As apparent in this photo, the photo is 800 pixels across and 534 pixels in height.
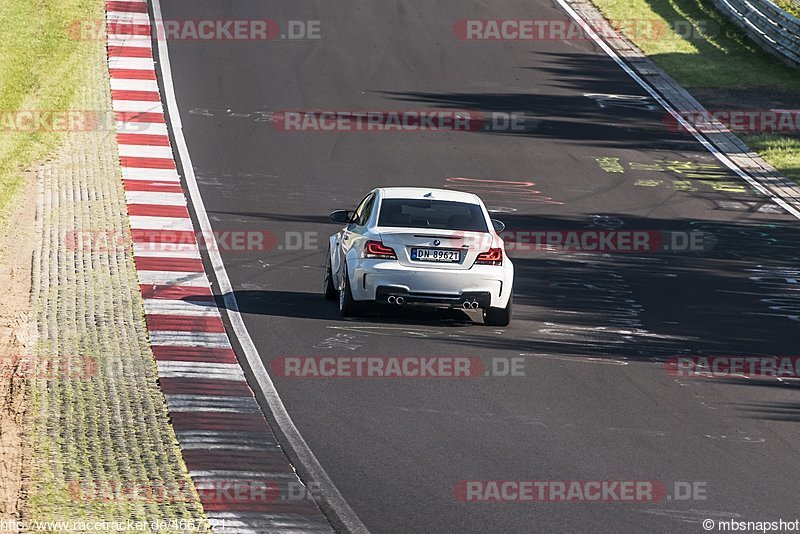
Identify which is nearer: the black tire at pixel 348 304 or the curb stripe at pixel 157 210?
the black tire at pixel 348 304

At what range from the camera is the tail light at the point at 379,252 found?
14.1 meters

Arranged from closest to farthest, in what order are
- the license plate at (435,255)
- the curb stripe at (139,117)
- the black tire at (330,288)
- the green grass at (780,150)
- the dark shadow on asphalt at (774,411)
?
1. the dark shadow on asphalt at (774,411)
2. the license plate at (435,255)
3. the black tire at (330,288)
4. the curb stripe at (139,117)
5. the green grass at (780,150)

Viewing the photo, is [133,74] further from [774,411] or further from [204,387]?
[774,411]

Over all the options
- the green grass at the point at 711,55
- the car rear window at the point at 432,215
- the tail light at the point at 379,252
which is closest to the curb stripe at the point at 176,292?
the tail light at the point at 379,252

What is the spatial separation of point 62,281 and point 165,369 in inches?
139

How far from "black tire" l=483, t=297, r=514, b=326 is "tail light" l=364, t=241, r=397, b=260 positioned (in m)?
1.23

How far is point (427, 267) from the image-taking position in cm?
1402

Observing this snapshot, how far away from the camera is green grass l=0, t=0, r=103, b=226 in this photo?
21703 millimetres

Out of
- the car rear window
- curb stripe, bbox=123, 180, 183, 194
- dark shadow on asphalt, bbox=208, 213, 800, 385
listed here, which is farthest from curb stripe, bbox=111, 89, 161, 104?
the car rear window

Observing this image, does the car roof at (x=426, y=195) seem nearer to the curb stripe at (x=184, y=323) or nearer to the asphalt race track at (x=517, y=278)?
Answer: the asphalt race track at (x=517, y=278)

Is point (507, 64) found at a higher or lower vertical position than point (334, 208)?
higher

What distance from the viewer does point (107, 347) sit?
1266 centimetres

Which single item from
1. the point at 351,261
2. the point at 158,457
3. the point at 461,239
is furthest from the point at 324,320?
the point at 158,457

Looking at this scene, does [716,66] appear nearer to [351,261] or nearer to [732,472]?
[351,261]
